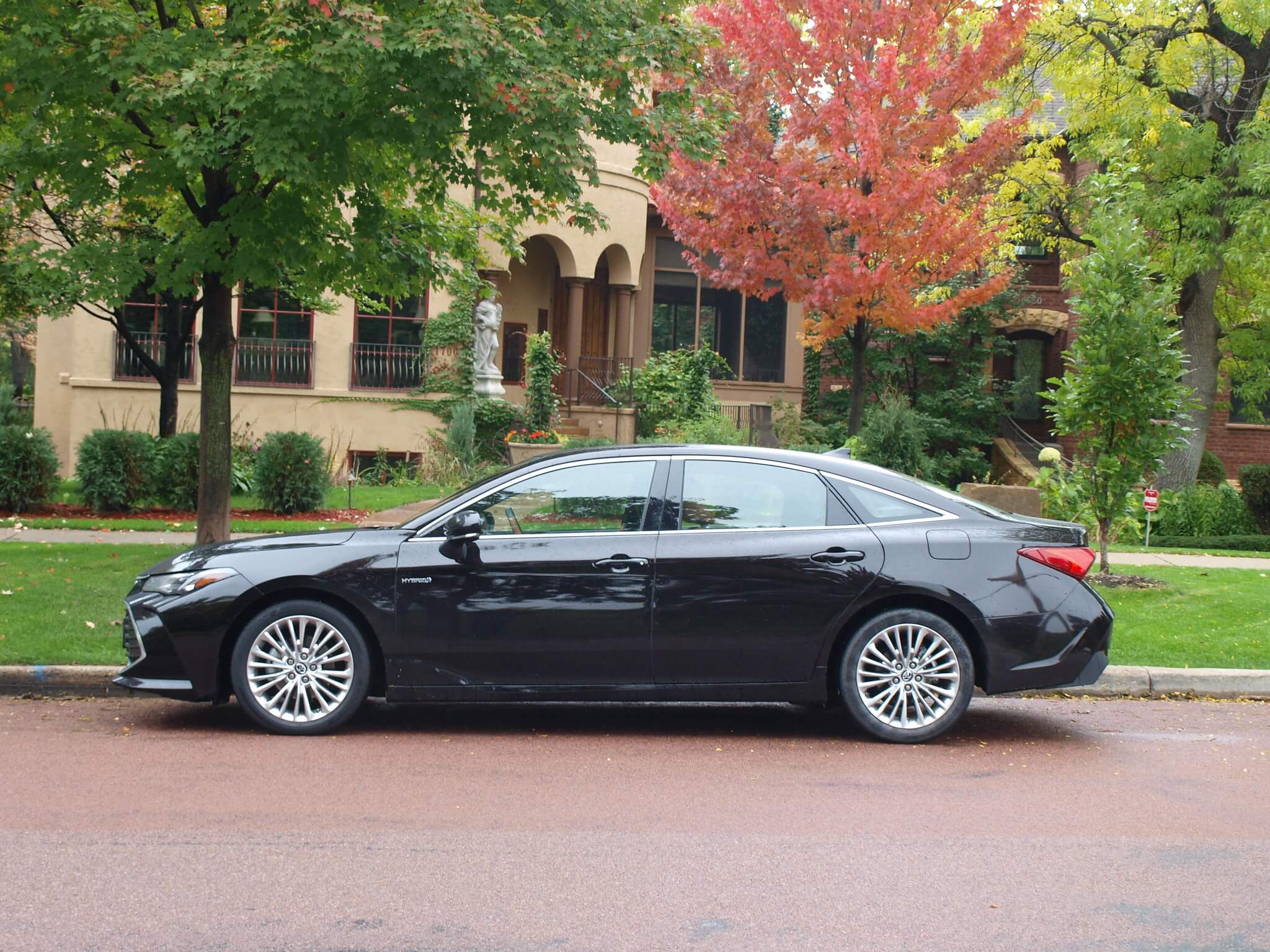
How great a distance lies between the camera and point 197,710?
719 centimetres

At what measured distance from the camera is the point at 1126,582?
1162 centimetres

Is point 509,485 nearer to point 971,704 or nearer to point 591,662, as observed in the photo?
point 591,662

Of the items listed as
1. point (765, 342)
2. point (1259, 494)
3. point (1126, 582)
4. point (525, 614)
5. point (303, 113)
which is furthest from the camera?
point (765, 342)

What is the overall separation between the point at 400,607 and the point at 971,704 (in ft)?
12.4

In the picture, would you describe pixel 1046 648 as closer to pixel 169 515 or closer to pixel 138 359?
pixel 169 515

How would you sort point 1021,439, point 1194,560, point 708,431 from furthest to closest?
point 1021,439
point 708,431
point 1194,560

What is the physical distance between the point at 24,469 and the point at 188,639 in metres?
10.3

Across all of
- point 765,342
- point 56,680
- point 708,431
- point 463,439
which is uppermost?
point 765,342

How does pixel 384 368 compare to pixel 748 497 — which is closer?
pixel 748 497

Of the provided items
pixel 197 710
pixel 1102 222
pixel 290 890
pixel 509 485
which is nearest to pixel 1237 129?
pixel 1102 222

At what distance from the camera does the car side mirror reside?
6430 millimetres

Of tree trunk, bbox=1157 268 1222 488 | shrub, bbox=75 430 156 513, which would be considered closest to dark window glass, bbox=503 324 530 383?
shrub, bbox=75 430 156 513

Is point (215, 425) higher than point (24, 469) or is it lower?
higher

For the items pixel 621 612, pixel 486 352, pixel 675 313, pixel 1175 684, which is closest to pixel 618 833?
pixel 621 612
